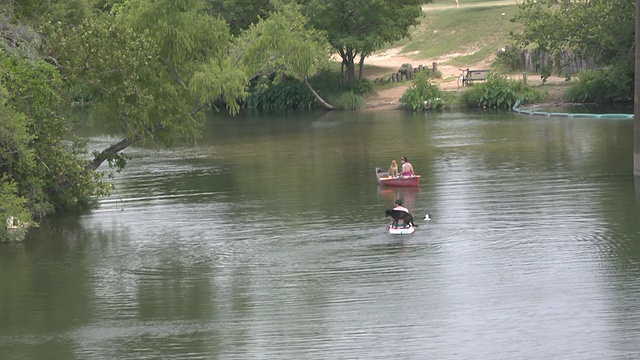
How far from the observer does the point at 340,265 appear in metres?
29.0

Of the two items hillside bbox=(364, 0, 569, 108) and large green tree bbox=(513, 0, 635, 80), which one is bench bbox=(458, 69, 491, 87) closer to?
hillside bbox=(364, 0, 569, 108)

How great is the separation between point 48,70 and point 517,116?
38.4 metres

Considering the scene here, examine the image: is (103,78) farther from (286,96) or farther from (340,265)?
(286,96)

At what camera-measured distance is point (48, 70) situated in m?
33.9

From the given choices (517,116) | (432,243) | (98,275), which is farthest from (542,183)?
(517,116)

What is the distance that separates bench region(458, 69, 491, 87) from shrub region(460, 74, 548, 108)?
3.04m

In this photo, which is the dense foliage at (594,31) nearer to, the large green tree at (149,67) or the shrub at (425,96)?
the shrub at (425,96)

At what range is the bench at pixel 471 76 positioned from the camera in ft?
252

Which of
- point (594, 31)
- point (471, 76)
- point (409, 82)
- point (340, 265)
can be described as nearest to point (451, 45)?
point (409, 82)

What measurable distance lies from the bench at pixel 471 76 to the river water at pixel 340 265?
26791 millimetres

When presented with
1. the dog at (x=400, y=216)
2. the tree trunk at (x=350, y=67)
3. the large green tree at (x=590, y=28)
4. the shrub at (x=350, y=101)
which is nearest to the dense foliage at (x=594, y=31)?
the large green tree at (x=590, y=28)

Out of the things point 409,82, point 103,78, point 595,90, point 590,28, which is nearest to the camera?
point 103,78

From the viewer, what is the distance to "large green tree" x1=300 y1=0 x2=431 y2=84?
248 ft

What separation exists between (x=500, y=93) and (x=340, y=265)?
45122 mm
